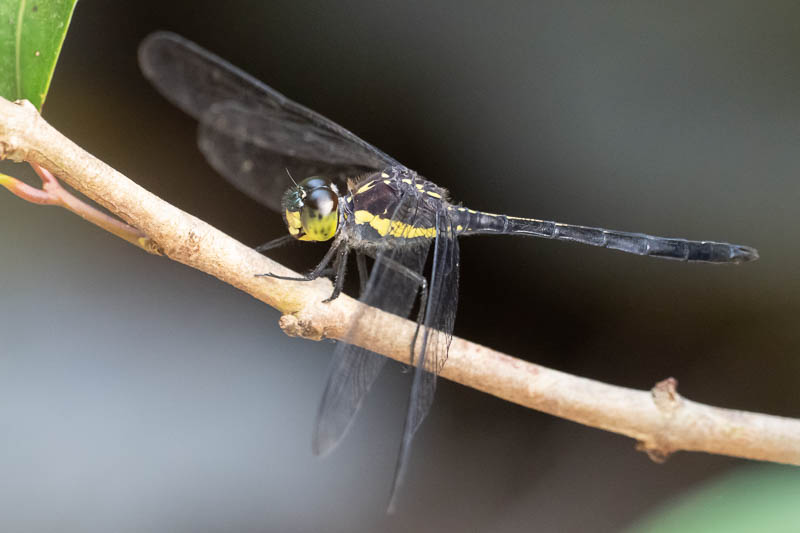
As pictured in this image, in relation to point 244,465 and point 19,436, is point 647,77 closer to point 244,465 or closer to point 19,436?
point 244,465

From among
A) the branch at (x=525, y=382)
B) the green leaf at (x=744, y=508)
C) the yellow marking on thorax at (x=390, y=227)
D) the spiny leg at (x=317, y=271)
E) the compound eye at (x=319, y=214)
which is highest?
the yellow marking on thorax at (x=390, y=227)

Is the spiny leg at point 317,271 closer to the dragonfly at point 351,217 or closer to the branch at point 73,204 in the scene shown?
the dragonfly at point 351,217

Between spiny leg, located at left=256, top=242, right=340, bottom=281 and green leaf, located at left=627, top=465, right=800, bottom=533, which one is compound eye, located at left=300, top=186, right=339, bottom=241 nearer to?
spiny leg, located at left=256, top=242, right=340, bottom=281

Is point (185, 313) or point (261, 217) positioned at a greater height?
point (261, 217)

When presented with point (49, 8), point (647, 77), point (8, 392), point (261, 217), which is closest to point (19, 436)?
point (8, 392)

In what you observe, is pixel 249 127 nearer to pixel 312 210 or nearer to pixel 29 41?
pixel 312 210

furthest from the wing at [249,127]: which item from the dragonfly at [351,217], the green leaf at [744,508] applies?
the green leaf at [744,508]

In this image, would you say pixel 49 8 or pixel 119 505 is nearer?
pixel 49 8
